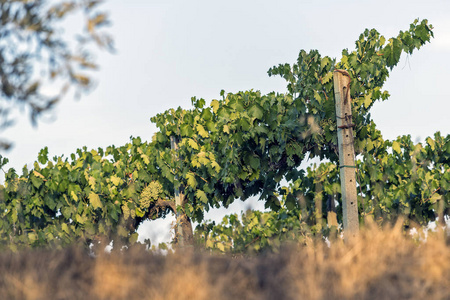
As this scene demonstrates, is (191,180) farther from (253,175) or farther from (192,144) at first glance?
(253,175)

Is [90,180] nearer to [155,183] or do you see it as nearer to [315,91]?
[155,183]

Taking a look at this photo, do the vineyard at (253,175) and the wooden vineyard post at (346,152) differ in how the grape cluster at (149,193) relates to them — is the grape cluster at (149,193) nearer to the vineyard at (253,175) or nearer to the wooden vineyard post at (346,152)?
the vineyard at (253,175)

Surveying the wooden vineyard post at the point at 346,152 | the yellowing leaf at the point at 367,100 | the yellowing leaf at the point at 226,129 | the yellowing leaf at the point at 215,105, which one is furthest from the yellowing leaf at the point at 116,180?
the yellowing leaf at the point at 367,100

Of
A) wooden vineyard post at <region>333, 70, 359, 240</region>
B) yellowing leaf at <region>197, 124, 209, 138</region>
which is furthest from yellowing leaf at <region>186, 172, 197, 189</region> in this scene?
wooden vineyard post at <region>333, 70, 359, 240</region>

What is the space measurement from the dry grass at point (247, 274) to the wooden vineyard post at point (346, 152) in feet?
13.4

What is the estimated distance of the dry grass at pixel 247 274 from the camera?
502 cm

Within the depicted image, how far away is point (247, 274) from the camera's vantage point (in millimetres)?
5672

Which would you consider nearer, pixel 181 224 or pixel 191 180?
pixel 191 180

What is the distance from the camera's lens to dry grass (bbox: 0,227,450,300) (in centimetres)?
502

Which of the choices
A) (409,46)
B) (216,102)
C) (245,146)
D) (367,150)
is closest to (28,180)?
(216,102)

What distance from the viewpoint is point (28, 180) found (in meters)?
16.7

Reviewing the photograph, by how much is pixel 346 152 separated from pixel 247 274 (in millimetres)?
5807

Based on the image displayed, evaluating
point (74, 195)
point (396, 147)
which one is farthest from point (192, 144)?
point (396, 147)

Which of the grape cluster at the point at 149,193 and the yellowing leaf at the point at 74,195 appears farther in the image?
the yellowing leaf at the point at 74,195
